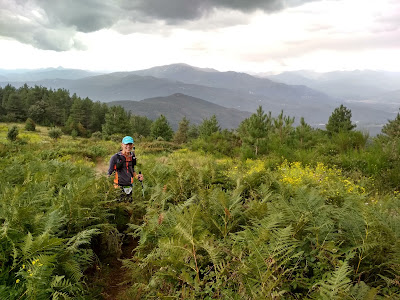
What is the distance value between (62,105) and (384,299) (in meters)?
87.0

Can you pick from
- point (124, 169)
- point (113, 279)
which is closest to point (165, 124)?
point (124, 169)

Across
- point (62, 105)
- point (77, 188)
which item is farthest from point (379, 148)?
point (62, 105)

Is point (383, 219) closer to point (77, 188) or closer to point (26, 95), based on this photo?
point (77, 188)

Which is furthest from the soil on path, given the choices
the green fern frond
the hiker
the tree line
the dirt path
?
the tree line

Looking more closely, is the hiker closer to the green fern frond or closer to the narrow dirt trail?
the narrow dirt trail

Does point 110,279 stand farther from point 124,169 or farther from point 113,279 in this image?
point 124,169

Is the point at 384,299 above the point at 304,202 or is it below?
below

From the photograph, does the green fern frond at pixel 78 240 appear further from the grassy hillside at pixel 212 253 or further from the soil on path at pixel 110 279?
the soil on path at pixel 110 279

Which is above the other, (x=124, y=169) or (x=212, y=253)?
(x=212, y=253)

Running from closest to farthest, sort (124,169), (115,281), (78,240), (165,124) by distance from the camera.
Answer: (78,240), (115,281), (124,169), (165,124)

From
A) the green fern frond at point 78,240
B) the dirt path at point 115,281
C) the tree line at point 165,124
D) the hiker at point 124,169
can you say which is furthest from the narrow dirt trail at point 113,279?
the tree line at point 165,124

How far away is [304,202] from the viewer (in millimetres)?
3350

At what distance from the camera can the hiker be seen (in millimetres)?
5789

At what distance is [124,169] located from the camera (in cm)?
593
